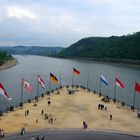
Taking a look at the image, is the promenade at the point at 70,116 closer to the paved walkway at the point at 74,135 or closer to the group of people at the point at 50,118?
the group of people at the point at 50,118

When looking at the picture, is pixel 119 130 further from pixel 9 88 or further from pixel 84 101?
pixel 9 88

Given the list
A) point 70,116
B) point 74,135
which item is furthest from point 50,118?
point 74,135

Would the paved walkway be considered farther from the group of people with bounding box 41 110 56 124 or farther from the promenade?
the group of people with bounding box 41 110 56 124

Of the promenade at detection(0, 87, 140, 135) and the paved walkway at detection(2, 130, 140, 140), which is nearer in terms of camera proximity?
the paved walkway at detection(2, 130, 140, 140)

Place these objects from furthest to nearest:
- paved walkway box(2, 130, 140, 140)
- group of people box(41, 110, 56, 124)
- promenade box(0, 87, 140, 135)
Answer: group of people box(41, 110, 56, 124) < promenade box(0, 87, 140, 135) < paved walkway box(2, 130, 140, 140)

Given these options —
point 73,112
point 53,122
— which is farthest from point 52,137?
point 73,112

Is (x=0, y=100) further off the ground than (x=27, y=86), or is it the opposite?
(x=27, y=86)

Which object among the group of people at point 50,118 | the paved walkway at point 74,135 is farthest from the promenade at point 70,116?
the paved walkway at point 74,135

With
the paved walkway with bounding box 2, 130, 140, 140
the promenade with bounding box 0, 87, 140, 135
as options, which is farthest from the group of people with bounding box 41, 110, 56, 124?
the paved walkway with bounding box 2, 130, 140, 140
